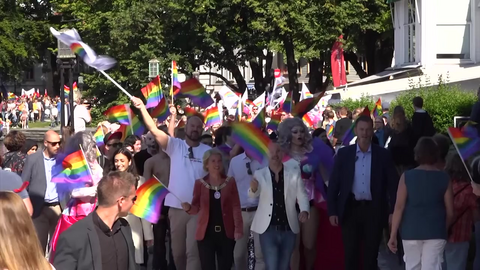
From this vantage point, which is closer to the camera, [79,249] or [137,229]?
[79,249]

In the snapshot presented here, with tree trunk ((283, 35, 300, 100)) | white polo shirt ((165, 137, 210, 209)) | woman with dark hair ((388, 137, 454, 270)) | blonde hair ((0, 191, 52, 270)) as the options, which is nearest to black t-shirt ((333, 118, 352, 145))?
white polo shirt ((165, 137, 210, 209))

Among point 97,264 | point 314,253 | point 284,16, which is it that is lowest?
point 314,253

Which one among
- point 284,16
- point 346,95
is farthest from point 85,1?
point 346,95

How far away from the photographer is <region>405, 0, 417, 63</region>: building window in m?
31.7

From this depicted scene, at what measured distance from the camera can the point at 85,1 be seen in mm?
47219

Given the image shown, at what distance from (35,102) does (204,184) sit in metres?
54.3

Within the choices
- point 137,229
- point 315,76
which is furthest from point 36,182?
point 315,76

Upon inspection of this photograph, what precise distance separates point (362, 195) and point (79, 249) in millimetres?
3881

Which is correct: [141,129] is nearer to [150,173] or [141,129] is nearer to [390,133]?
[150,173]

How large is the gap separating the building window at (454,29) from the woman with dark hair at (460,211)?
2274 centimetres

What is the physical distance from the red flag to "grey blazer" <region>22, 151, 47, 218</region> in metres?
26.5

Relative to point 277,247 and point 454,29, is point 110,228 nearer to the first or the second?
point 277,247

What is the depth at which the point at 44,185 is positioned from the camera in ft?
30.2

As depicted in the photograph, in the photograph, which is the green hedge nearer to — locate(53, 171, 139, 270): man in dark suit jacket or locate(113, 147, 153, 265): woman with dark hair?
locate(113, 147, 153, 265): woman with dark hair
